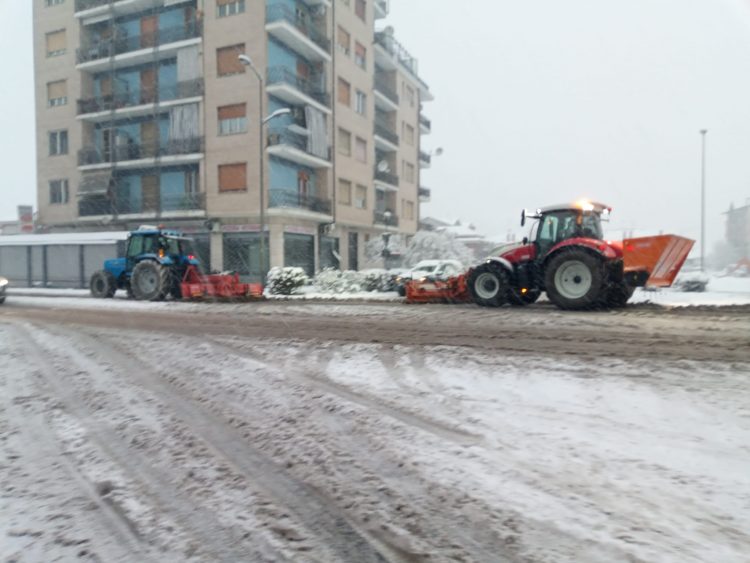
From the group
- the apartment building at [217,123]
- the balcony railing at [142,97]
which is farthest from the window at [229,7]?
the balcony railing at [142,97]

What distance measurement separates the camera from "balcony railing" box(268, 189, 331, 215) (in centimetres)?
2758

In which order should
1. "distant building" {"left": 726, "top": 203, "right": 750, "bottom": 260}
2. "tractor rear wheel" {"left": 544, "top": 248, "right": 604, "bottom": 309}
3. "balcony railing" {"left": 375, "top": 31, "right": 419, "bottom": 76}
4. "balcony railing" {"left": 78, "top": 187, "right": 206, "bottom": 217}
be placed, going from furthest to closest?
1. "balcony railing" {"left": 375, "top": 31, "right": 419, "bottom": 76}
2. "distant building" {"left": 726, "top": 203, "right": 750, "bottom": 260}
3. "balcony railing" {"left": 78, "top": 187, "right": 206, "bottom": 217}
4. "tractor rear wheel" {"left": 544, "top": 248, "right": 604, "bottom": 309}

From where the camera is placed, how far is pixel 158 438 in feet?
13.3

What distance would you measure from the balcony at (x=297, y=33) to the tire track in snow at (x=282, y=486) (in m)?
26.0

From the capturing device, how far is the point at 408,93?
4512cm

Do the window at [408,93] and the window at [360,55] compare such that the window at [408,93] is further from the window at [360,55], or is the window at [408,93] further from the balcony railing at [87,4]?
the balcony railing at [87,4]

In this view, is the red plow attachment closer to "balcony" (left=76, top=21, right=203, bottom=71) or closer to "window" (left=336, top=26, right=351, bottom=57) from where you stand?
"balcony" (left=76, top=21, right=203, bottom=71)

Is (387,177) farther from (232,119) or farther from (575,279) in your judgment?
(575,279)

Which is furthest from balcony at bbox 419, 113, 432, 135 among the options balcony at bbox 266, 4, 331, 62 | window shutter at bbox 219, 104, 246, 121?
window shutter at bbox 219, 104, 246, 121

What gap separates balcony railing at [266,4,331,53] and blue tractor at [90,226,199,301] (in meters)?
16.3

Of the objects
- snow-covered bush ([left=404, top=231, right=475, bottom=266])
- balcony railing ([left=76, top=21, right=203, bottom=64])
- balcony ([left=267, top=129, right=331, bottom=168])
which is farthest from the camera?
snow-covered bush ([left=404, top=231, right=475, bottom=266])

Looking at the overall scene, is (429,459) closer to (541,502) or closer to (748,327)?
(541,502)

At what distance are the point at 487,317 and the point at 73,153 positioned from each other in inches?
1313

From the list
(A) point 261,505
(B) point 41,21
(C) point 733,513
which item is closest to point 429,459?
(A) point 261,505
